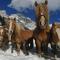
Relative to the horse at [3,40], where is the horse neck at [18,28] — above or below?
above

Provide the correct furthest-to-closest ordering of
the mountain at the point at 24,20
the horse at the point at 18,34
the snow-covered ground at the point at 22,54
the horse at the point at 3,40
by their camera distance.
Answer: the mountain at the point at 24,20 < the horse at the point at 3,40 < the horse at the point at 18,34 < the snow-covered ground at the point at 22,54

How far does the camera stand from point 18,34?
451cm

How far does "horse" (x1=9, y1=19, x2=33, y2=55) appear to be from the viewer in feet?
14.5

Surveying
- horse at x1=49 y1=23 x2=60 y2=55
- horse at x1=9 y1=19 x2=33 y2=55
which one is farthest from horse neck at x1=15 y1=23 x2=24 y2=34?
horse at x1=49 y1=23 x2=60 y2=55

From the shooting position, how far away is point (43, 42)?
4535 mm

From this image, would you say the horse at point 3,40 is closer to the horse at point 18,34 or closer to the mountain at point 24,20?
the horse at point 18,34

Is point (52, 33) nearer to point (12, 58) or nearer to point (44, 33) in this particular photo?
point (44, 33)

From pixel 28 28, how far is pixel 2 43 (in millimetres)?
418

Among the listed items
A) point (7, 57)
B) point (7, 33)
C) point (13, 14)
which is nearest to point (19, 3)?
point (13, 14)

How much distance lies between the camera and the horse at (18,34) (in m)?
4.41

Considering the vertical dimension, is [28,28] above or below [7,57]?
above

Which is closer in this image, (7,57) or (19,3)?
(7,57)

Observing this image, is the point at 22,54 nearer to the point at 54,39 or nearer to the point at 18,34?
the point at 18,34

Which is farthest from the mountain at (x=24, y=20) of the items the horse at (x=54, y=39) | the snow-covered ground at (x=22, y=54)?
the horse at (x=54, y=39)
